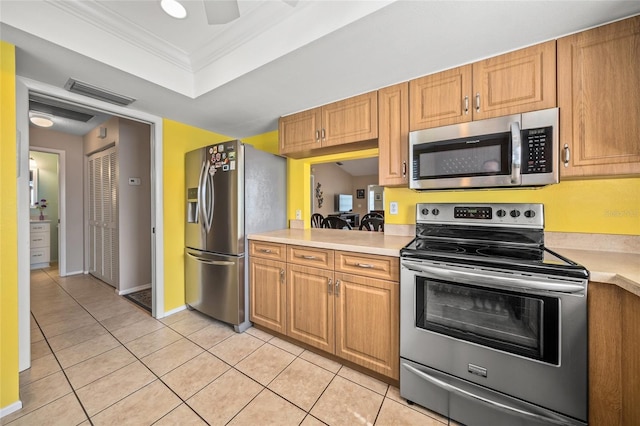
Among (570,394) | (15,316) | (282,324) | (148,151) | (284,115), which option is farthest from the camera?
(148,151)

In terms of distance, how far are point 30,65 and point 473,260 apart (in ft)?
10.1

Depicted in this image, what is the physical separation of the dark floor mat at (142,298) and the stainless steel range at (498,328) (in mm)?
2954

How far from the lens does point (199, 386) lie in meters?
1.66

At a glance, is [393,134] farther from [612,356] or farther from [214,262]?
[214,262]

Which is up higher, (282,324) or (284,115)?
(284,115)

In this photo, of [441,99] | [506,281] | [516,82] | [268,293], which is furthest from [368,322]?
[516,82]

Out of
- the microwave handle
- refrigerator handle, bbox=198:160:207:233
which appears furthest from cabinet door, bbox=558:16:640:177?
refrigerator handle, bbox=198:160:207:233

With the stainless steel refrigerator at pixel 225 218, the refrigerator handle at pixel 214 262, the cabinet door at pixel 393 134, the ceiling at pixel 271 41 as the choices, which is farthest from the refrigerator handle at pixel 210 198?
the cabinet door at pixel 393 134

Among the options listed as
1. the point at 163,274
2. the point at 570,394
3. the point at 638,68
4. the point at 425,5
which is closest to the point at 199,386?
the point at 163,274

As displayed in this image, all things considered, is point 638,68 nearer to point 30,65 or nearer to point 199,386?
point 199,386

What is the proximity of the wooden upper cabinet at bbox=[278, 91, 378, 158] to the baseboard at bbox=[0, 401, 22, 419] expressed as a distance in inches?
99.6

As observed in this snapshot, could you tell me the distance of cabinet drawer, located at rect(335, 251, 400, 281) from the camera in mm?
1594

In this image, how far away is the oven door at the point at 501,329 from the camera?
1123mm

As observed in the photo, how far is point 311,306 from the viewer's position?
1.97m
